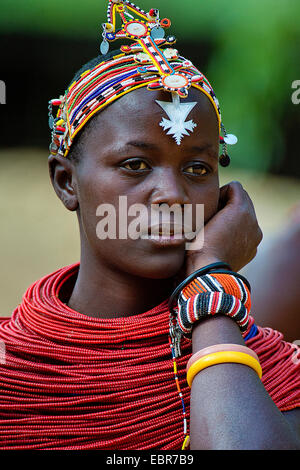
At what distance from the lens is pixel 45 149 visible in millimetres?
7840

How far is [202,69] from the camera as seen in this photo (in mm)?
7062

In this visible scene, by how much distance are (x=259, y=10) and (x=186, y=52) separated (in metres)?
0.98

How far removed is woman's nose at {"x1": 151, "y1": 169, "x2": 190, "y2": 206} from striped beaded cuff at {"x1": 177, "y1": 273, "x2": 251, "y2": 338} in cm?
33

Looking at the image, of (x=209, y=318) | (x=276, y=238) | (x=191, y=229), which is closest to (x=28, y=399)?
(x=209, y=318)

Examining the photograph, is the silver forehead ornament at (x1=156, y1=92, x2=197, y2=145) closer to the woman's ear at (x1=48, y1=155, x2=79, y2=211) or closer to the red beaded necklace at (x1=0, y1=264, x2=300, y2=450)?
the woman's ear at (x1=48, y1=155, x2=79, y2=211)

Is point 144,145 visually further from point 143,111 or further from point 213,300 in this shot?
point 213,300

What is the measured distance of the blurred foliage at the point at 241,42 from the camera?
6805 millimetres

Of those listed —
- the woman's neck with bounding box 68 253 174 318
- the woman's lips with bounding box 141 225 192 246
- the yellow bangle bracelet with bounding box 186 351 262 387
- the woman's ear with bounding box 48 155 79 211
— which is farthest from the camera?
the woman's ear with bounding box 48 155 79 211

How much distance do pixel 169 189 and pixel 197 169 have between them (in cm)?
22

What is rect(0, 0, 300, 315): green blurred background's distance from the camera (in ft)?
22.5

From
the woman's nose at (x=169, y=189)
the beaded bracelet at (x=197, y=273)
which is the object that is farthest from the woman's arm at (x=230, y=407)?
the woman's nose at (x=169, y=189)

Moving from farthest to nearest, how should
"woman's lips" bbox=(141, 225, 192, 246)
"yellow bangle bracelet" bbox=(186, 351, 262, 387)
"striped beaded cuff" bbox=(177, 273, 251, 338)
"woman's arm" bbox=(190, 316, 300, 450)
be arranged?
"woman's lips" bbox=(141, 225, 192, 246)
"striped beaded cuff" bbox=(177, 273, 251, 338)
"yellow bangle bracelet" bbox=(186, 351, 262, 387)
"woman's arm" bbox=(190, 316, 300, 450)

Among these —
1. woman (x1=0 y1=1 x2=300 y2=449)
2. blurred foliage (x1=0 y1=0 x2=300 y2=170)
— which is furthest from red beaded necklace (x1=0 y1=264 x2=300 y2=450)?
blurred foliage (x1=0 y1=0 x2=300 y2=170)

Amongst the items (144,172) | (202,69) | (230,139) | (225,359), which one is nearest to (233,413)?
(225,359)
